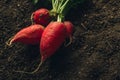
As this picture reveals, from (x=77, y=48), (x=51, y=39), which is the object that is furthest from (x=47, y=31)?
(x=77, y=48)

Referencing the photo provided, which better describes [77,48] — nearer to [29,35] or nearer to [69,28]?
[69,28]

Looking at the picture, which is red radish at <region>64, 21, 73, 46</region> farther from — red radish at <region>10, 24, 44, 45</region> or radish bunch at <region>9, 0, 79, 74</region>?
red radish at <region>10, 24, 44, 45</region>

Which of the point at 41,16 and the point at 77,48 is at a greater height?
the point at 41,16

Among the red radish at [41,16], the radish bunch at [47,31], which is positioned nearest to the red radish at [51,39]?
the radish bunch at [47,31]

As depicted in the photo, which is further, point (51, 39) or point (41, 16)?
point (41, 16)

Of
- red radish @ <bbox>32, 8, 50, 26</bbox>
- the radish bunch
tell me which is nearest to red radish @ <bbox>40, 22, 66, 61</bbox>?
the radish bunch

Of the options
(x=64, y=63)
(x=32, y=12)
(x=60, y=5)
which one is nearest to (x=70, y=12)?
(x=60, y=5)
